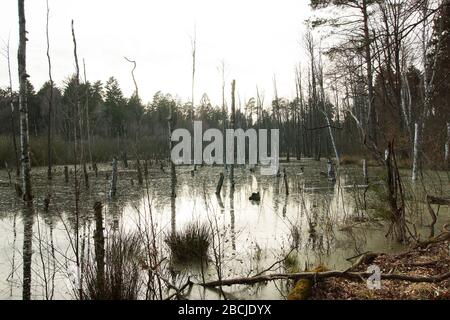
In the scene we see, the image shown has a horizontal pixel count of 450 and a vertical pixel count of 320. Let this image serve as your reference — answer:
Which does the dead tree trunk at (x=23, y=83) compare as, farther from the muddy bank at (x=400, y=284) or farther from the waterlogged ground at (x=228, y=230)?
the muddy bank at (x=400, y=284)

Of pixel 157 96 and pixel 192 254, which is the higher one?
pixel 157 96

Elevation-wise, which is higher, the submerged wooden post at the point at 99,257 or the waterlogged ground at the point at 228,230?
the submerged wooden post at the point at 99,257

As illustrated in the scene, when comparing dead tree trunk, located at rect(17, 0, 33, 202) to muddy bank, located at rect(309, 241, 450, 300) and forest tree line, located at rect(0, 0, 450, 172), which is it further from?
muddy bank, located at rect(309, 241, 450, 300)

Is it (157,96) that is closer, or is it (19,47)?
(19,47)

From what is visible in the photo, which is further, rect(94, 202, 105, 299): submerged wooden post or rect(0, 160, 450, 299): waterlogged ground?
rect(0, 160, 450, 299): waterlogged ground

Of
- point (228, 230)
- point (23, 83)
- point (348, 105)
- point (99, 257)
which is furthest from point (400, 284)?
point (348, 105)

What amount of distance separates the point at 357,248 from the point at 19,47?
30.9 ft

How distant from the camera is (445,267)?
3.90 meters

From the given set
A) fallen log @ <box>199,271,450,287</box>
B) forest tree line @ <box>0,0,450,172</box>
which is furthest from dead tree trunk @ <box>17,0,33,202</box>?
fallen log @ <box>199,271,450,287</box>

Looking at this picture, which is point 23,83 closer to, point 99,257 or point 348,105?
point 99,257

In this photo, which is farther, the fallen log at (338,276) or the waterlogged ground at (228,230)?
the waterlogged ground at (228,230)

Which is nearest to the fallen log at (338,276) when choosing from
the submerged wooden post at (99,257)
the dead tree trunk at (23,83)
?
the submerged wooden post at (99,257)
